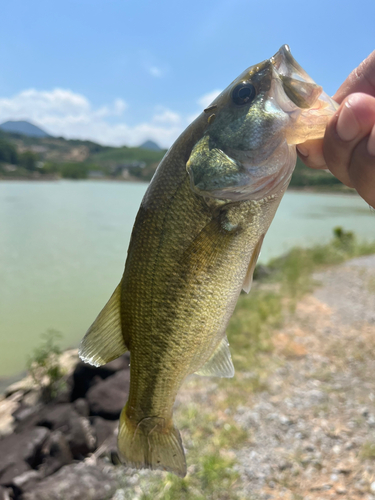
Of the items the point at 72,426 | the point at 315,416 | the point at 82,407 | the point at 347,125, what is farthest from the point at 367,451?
the point at 347,125

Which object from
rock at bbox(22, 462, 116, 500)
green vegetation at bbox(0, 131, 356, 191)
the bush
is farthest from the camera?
the bush

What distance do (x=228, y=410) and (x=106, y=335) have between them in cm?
366

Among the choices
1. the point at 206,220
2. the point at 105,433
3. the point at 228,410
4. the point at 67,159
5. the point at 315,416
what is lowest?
the point at 105,433

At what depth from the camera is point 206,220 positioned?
58.6 inches

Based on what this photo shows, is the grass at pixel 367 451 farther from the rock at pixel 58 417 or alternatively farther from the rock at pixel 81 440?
the rock at pixel 58 417

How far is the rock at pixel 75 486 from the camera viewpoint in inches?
133

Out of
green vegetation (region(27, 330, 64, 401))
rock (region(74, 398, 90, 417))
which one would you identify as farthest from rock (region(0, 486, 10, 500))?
green vegetation (region(27, 330, 64, 401))

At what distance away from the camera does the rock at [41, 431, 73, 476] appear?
→ 13.1ft

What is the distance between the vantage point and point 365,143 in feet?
4.64

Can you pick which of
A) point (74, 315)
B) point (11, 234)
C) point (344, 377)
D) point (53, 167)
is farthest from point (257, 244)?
point (53, 167)

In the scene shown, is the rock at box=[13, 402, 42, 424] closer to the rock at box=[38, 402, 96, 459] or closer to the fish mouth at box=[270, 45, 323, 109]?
the rock at box=[38, 402, 96, 459]

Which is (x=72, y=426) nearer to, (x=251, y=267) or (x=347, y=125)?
(x=251, y=267)

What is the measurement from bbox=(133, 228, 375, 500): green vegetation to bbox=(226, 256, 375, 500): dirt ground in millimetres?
132

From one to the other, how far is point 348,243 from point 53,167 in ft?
216
